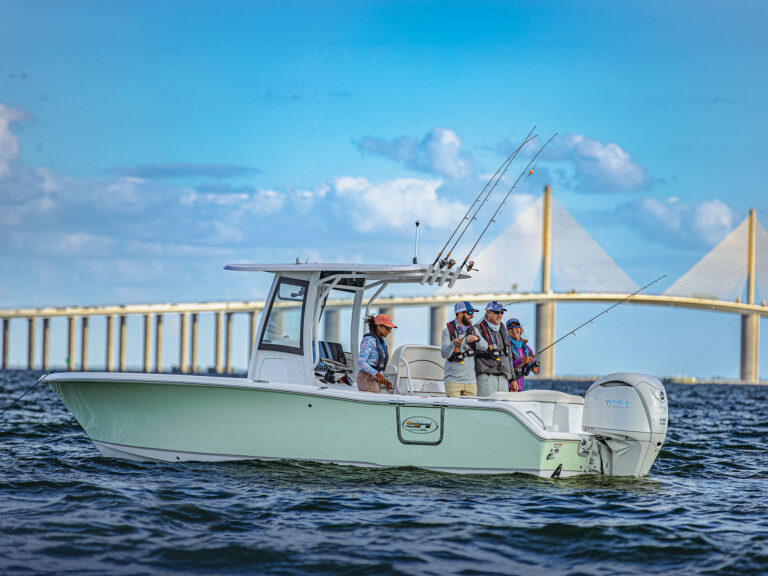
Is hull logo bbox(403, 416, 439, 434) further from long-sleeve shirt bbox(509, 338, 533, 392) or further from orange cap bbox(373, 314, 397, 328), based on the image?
long-sleeve shirt bbox(509, 338, 533, 392)

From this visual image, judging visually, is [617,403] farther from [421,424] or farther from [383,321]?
[383,321]

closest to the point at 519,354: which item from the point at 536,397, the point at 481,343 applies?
the point at 481,343

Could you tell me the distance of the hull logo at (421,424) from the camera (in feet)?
28.7

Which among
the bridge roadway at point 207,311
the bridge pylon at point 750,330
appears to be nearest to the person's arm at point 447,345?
the bridge roadway at point 207,311

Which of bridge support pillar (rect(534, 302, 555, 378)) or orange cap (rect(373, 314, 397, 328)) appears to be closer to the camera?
orange cap (rect(373, 314, 397, 328))

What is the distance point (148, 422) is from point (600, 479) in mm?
4221

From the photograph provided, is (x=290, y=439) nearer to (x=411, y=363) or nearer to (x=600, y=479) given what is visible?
(x=411, y=363)

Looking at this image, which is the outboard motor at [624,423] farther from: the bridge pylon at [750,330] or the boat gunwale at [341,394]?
the bridge pylon at [750,330]

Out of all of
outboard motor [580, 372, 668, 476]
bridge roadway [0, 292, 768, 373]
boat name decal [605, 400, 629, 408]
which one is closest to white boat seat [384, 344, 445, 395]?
outboard motor [580, 372, 668, 476]

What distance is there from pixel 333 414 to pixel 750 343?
68899 mm

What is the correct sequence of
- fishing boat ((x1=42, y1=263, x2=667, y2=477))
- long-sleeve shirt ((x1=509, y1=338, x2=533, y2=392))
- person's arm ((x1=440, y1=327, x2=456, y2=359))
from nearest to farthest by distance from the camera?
fishing boat ((x1=42, y1=263, x2=667, y2=477)), person's arm ((x1=440, y1=327, x2=456, y2=359)), long-sleeve shirt ((x1=509, y1=338, x2=533, y2=392))

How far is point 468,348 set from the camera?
30.9ft

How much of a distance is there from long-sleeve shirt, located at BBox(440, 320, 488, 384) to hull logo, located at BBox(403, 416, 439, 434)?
779mm

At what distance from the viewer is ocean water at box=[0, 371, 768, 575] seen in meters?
5.89
